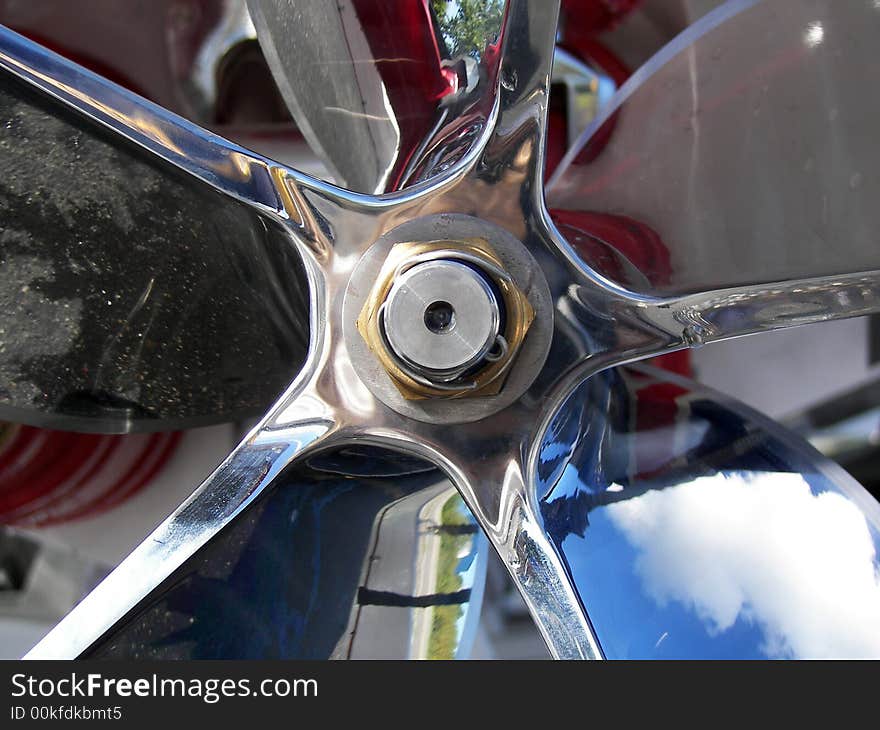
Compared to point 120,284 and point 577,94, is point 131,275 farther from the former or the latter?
point 577,94

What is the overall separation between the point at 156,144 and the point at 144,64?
1.26ft

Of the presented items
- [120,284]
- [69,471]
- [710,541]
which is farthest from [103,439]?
[710,541]

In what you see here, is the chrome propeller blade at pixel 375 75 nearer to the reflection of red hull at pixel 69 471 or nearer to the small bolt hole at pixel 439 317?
the small bolt hole at pixel 439 317

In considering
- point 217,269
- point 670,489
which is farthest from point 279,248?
point 670,489

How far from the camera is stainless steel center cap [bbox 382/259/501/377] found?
0.62 metres

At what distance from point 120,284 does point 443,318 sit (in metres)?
0.29

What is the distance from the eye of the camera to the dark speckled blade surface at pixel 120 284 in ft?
2.37

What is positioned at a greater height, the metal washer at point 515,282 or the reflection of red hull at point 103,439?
the reflection of red hull at point 103,439

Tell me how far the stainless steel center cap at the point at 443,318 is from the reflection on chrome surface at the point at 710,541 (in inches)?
4.4

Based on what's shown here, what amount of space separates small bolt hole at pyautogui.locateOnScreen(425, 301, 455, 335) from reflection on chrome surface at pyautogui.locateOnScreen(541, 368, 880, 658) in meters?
0.13

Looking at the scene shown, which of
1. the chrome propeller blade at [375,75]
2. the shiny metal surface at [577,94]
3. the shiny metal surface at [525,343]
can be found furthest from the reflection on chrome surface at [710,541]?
the shiny metal surface at [577,94]

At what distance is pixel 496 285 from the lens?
Answer: 641 millimetres

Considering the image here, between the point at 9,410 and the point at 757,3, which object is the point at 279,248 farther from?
the point at 757,3

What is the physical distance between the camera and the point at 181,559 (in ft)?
2.13
